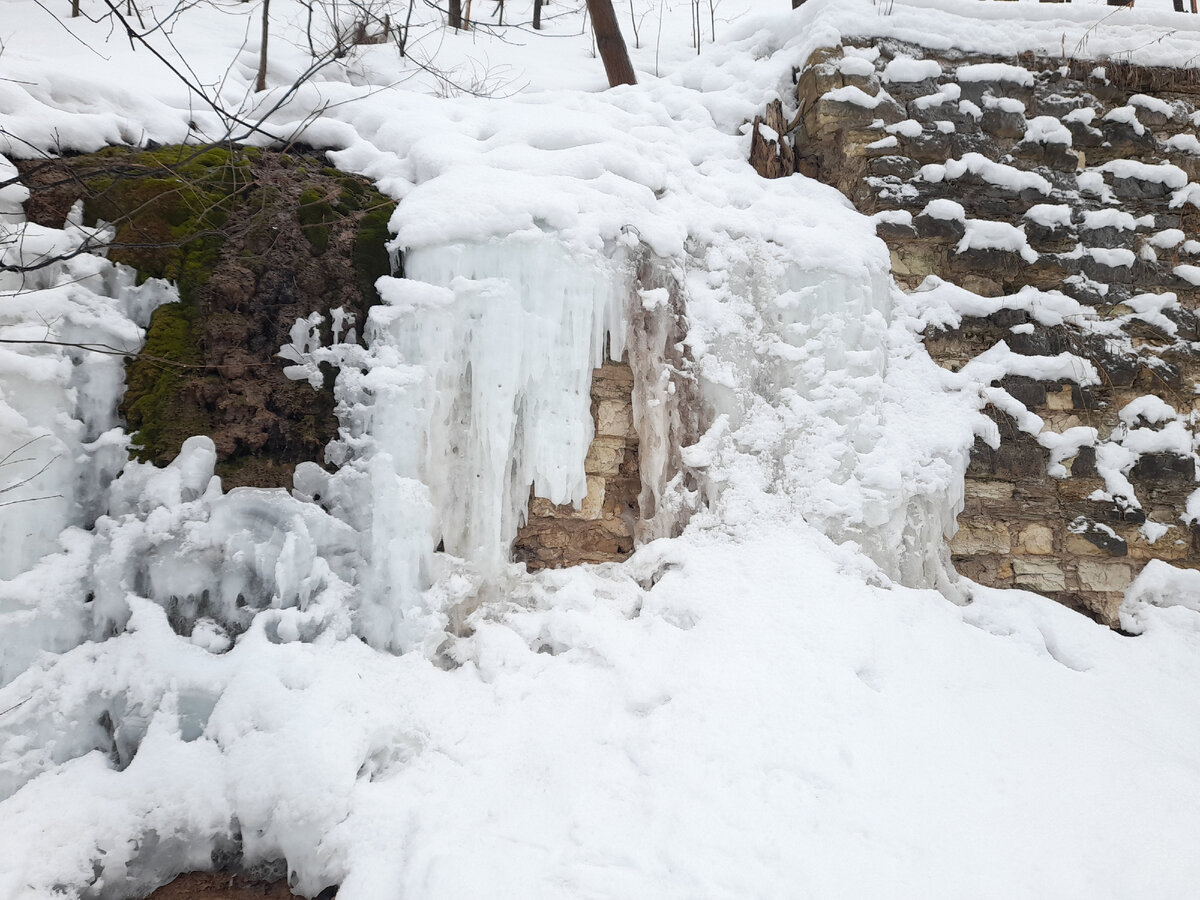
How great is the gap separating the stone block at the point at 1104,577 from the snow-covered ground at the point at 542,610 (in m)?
0.07

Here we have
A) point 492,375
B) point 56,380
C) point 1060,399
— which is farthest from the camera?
point 1060,399

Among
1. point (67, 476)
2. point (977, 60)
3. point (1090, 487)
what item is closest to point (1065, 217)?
point (977, 60)

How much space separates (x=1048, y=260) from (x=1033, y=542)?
4.51ft

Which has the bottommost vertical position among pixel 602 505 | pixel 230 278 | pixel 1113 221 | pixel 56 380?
pixel 602 505

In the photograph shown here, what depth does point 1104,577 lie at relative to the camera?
9.84 feet

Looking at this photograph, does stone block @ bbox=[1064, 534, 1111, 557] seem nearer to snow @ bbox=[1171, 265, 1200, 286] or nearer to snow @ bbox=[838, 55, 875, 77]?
snow @ bbox=[1171, 265, 1200, 286]

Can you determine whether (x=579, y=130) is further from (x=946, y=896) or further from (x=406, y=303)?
(x=946, y=896)

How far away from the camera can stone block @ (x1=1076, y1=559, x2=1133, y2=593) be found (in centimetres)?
300

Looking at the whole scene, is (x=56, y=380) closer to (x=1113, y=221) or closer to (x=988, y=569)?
(x=988, y=569)

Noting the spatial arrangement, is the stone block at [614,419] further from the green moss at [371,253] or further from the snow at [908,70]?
the snow at [908,70]

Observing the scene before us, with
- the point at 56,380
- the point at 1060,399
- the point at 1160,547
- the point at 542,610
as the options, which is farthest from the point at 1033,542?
the point at 56,380

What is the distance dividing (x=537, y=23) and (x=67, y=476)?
19.1 feet

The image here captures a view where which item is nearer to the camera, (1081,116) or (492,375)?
(492,375)

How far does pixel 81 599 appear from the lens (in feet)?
6.92
